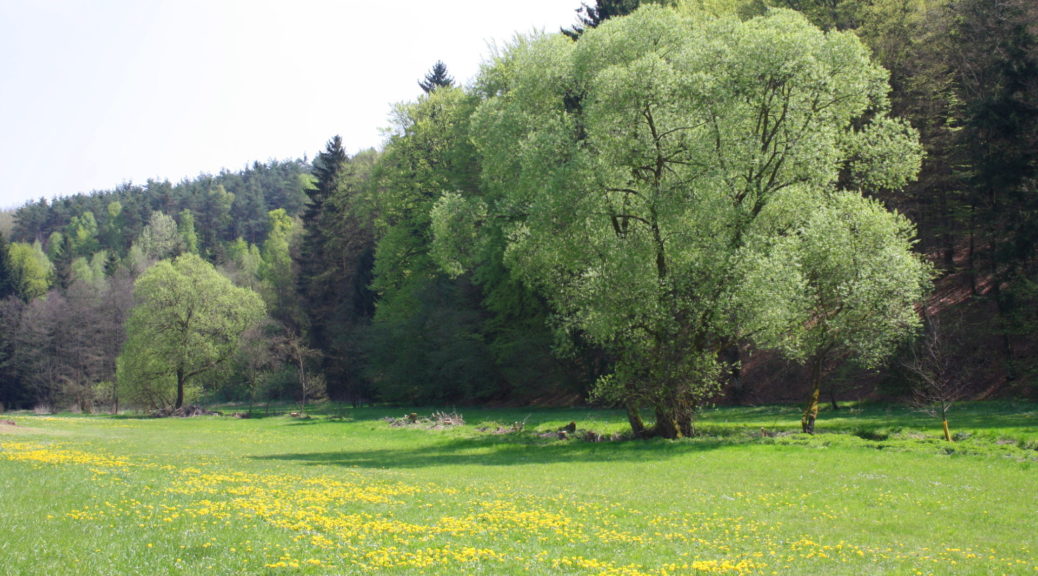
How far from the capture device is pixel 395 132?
199 feet

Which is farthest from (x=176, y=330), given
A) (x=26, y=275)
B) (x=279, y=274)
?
(x=26, y=275)

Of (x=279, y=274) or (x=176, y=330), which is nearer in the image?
(x=176, y=330)

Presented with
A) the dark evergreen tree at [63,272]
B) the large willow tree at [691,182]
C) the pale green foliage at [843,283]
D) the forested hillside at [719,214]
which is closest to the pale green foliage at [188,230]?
the dark evergreen tree at [63,272]

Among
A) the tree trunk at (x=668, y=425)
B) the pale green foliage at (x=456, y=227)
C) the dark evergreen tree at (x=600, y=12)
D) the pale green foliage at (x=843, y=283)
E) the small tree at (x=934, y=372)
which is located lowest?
the tree trunk at (x=668, y=425)

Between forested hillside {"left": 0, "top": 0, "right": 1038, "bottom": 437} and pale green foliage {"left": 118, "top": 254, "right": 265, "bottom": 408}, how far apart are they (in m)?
1.60

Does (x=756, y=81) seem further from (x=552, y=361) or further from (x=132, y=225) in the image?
(x=132, y=225)

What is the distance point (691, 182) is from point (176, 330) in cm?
5590

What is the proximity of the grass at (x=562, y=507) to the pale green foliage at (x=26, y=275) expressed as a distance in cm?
10300

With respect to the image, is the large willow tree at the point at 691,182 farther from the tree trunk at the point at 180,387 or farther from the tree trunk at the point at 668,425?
the tree trunk at the point at 180,387

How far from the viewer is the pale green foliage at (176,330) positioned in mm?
65938

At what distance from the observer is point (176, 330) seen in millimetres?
67000

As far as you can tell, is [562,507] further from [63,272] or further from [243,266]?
[63,272]

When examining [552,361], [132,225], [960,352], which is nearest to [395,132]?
[552,361]

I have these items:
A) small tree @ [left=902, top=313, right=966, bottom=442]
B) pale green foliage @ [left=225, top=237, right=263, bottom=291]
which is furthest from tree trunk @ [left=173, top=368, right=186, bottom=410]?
small tree @ [left=902, top=313, right=966, bottom=442]
